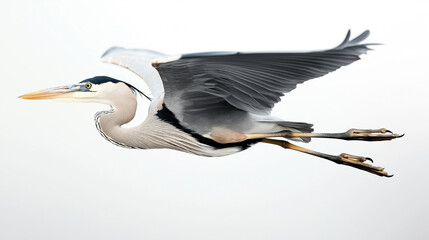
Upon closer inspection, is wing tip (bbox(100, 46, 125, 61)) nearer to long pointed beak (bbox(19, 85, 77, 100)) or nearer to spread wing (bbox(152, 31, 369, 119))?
long pointed beak (bbox(19, 85, 77, 100))

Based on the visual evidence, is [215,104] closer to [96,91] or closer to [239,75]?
[239,75]

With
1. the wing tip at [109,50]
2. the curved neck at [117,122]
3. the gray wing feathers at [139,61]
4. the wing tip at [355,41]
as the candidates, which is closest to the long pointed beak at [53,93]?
the curved neck at [117,122]

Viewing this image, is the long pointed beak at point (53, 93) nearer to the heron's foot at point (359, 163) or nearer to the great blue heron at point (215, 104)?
the great blue heron at point (215, 104)

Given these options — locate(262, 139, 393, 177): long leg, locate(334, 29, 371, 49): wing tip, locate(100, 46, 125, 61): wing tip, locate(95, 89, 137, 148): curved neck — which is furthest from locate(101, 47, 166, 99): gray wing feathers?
locate(334, 29, 371, 49): wing tip

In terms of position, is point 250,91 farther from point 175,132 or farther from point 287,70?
point 175,132

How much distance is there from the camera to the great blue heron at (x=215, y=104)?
193 centimetres

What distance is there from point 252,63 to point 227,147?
42 cm

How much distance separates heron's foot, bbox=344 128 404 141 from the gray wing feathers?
70 centimetres

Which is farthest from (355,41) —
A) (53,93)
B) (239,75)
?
(53,93)

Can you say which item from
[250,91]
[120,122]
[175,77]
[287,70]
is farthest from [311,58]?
[120,122]

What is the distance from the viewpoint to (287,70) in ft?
6.52

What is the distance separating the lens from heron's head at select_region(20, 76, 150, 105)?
2230 mm

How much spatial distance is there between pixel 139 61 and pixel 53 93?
1.58ft

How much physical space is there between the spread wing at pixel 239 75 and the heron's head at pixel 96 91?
206 millimetres
